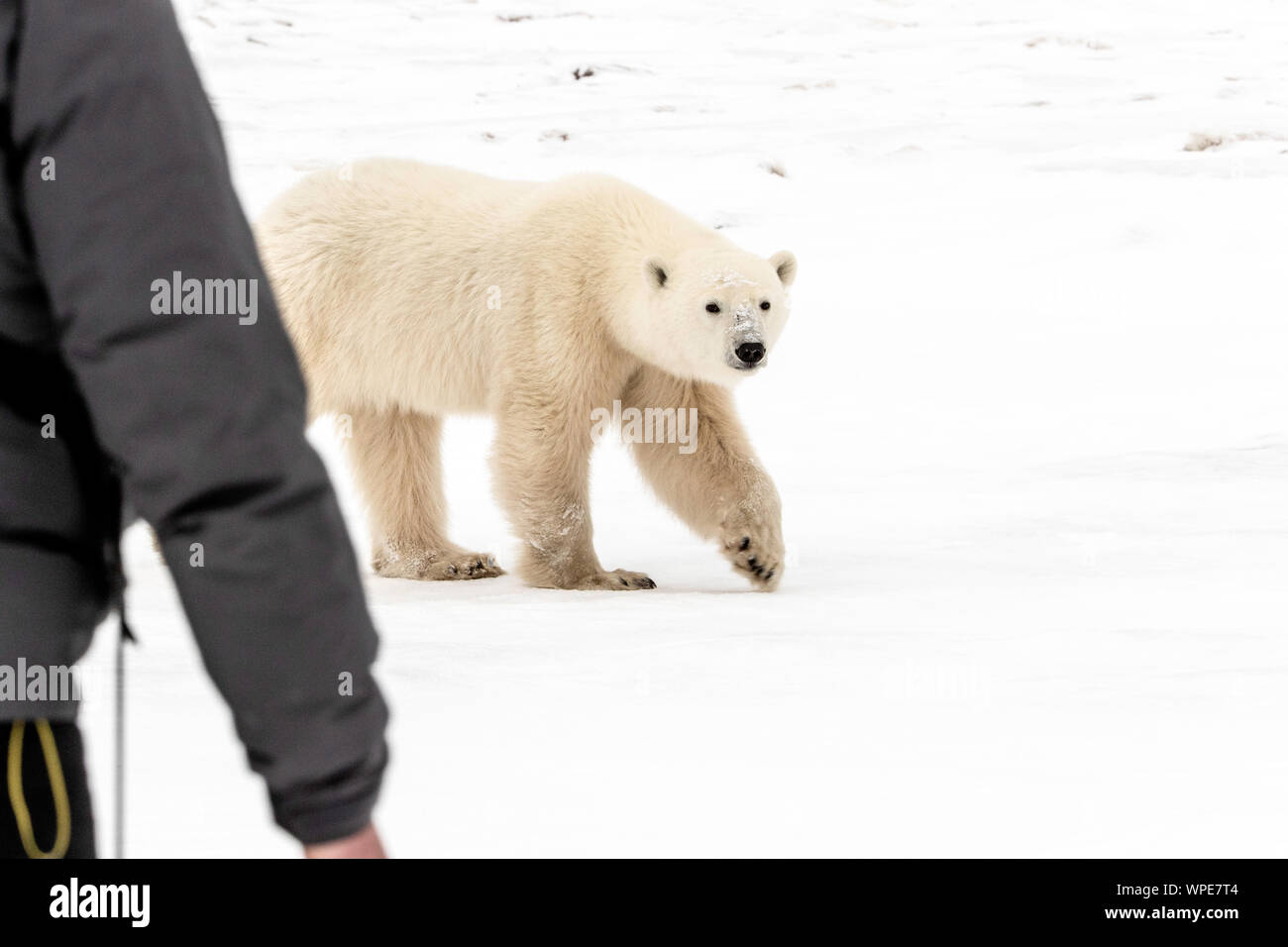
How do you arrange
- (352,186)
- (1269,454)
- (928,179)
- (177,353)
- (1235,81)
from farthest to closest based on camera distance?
(1235,81), (928,179), (1269,454), (352,186), (177,353)

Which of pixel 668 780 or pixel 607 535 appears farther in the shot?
pixel 607 535

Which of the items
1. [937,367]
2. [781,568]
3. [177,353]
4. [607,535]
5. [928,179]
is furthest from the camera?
[928,179]

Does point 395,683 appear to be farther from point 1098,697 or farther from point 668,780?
point 1098,697

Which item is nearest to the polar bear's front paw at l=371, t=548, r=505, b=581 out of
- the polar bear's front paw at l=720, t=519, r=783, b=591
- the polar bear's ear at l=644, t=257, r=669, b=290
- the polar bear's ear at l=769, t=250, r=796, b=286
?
the polar bear's front paw at l=720, t=519, r=783, b=591

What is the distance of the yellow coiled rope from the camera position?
1.19 m

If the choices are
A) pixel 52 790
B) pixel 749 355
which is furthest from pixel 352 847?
pixel 749 355

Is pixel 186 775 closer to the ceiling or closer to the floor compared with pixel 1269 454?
closer to the ceiling

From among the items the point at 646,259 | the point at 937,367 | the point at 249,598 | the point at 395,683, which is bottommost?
the point at 937,367

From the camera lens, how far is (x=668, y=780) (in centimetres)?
268

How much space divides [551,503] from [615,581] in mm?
363

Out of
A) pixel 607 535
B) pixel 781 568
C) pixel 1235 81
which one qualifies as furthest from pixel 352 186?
pixel 1235 81

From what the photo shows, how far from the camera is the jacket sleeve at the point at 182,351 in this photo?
1.03m

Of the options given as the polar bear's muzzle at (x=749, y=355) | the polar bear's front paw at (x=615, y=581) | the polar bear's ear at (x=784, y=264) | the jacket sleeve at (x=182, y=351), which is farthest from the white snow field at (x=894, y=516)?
the jacket sleeve at (x=182, y=351)

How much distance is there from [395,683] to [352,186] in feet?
10.9
